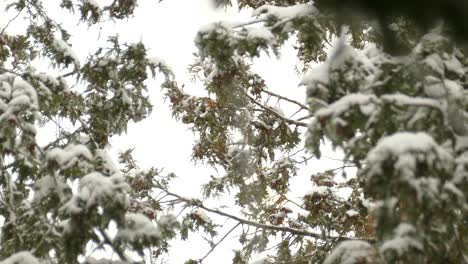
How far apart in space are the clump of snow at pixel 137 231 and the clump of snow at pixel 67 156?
630mm

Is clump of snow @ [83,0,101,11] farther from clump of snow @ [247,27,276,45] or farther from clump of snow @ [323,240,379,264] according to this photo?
clump of snow @ [323,240,379,264]

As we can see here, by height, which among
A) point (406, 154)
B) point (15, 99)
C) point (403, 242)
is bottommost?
point (403, 242)

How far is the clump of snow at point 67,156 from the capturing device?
128 inches

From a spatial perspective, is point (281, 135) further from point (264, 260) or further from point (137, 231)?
point (137, 231)

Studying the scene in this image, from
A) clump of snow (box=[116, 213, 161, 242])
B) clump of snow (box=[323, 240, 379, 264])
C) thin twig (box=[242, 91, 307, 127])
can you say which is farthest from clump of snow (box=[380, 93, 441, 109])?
thin twig (box=[242, 91, 307, 127])

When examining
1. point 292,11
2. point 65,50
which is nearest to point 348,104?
point 292,11

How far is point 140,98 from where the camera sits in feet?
17.3

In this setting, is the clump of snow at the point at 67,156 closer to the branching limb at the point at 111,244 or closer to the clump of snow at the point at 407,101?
the branching limb at the point at 111,244

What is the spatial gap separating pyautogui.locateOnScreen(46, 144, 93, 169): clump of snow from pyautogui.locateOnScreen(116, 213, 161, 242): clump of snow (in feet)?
2.07

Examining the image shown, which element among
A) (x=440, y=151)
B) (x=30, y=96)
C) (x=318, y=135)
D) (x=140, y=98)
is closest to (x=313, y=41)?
(x=318, y=135)

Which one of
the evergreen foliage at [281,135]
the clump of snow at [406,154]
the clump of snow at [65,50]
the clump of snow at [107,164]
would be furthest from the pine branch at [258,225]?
the clump of snow at [406,154]

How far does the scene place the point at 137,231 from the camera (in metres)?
2.96

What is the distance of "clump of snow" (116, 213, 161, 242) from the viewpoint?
2930mm

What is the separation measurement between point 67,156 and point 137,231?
31.0 inches
